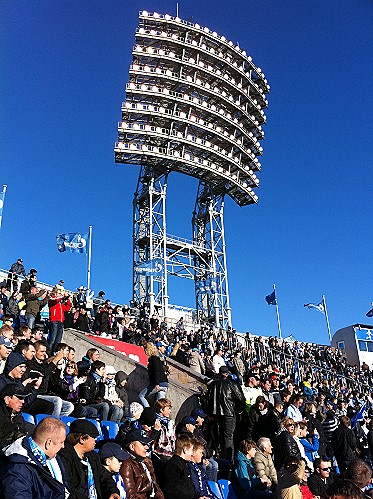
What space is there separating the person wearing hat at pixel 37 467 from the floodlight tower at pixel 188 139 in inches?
991

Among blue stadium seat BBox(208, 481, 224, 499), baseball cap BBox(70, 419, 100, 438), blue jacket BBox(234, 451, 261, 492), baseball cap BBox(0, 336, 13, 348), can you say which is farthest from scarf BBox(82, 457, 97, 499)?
baseball cap BBox(0, 336, 13, 348)

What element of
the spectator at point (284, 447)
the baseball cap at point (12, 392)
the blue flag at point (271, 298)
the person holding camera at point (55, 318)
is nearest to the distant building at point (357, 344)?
the blue flag at point (271, 298)

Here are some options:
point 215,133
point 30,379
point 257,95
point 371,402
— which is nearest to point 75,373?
point 30,379

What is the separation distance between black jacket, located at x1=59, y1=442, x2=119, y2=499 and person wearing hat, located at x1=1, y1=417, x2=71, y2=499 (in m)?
0.43

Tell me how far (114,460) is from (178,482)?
2.77 feet

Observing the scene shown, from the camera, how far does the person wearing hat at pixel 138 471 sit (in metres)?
5.16

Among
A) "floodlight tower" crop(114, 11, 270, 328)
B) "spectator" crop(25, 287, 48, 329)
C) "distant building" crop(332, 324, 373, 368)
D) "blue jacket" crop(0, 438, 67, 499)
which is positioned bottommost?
"blue jacket" crop(0, 438, 67, 499)

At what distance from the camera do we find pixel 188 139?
3434 cm

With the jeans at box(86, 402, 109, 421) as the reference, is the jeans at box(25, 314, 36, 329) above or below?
above

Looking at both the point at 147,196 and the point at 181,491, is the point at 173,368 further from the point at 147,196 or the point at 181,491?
the point at 147,196

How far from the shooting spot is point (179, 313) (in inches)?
1309

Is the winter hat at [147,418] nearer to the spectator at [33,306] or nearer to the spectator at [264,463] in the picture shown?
the spectator at [264,463]

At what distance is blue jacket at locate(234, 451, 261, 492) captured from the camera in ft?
22.0

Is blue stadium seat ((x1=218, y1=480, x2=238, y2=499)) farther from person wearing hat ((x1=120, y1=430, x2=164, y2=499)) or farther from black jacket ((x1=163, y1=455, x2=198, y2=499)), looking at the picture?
person wearing hat ((x1=120, y1=430, x2=164, y2=499))
